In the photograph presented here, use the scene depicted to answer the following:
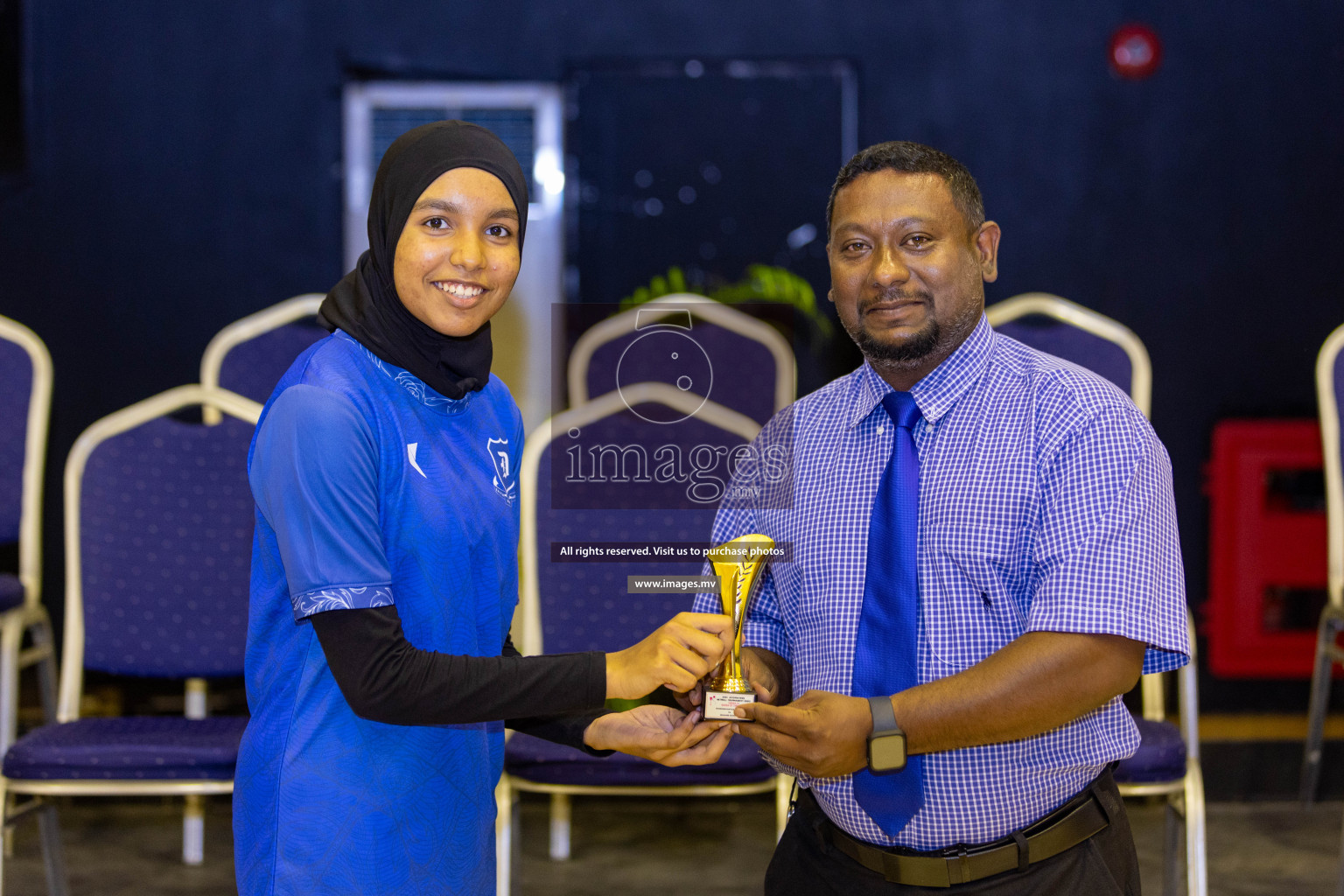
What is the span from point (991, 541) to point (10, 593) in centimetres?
240

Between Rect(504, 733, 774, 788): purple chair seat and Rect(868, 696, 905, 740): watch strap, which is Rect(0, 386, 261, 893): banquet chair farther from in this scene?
Rect(868, 696, 905, 740): watch strap

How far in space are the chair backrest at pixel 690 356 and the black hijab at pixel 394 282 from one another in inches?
8.4

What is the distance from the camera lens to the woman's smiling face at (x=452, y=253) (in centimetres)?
119

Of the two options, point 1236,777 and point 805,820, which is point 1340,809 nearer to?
point 1236,777

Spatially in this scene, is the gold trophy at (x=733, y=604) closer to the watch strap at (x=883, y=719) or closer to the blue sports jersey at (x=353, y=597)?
the watch strap at (x=883, y=719)

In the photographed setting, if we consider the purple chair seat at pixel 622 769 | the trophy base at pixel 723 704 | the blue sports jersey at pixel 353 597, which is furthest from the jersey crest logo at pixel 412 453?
the purple chair seat at pixel 622 769

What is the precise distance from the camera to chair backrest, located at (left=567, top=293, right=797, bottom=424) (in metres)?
1.39

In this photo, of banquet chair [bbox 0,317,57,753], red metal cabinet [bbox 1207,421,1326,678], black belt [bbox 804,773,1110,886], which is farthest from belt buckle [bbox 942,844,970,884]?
red metal cabinet [bbox 1207,421,1326,678]

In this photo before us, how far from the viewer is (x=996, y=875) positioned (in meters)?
1.35

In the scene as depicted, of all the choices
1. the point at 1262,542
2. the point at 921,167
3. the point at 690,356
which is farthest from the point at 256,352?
the point at 1262,542

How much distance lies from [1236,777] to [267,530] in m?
3.15

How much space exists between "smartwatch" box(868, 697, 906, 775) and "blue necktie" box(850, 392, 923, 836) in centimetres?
11

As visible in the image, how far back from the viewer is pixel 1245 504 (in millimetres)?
3955

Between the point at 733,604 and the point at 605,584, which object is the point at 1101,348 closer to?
the point at 605,584
